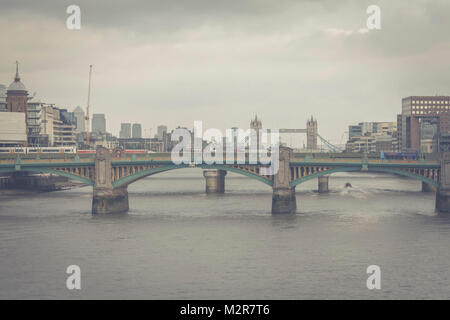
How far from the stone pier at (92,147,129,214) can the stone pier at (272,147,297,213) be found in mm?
24640

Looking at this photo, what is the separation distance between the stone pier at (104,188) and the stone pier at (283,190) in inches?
970

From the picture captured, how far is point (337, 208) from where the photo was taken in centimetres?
11231

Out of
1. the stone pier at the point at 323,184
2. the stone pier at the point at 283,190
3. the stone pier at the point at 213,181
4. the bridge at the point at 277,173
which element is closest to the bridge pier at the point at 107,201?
the bridge at the point at 277,173

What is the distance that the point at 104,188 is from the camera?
10612cm

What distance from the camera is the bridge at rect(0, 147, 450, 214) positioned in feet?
338

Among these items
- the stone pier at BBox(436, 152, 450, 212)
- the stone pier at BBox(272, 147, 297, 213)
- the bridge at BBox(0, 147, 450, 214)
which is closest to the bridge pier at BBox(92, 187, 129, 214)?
the bridge at BBox(0, 147, 450, 214)

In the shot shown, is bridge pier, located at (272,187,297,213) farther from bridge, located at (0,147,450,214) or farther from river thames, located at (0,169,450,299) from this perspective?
river thames, located at (0,169,450,299)

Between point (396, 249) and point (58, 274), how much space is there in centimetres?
3462

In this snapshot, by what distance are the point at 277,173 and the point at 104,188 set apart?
26584 mm

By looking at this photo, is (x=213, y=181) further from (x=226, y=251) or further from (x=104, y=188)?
(x=226, y=251)

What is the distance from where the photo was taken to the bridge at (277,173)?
338 feet

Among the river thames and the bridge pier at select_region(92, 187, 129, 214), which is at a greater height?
the bridge pier at select_region(92, 187, 129, 214)
